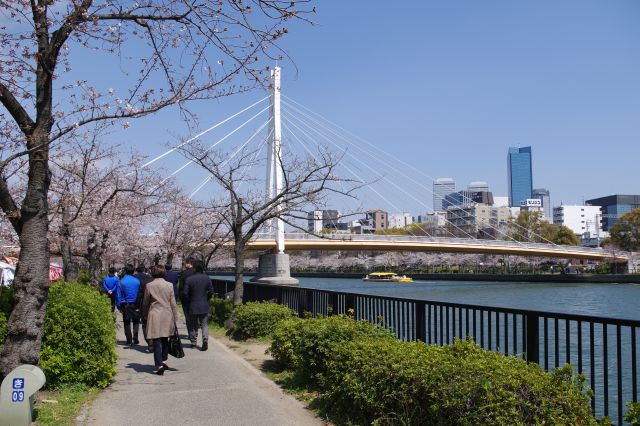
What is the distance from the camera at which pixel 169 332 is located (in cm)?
889

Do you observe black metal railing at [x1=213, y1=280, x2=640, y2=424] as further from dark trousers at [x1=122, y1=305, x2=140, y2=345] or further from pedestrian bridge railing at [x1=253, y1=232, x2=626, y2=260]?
pedestrian bridge railing at [x1=253, y1=232, x2=626, y2=260]

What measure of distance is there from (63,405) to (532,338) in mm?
4623

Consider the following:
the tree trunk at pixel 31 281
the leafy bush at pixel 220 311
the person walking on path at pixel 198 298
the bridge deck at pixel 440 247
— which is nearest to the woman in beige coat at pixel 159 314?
the person walking on path at pixel 198 298

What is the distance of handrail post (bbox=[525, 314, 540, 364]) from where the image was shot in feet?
18.5

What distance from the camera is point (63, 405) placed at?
6469mm

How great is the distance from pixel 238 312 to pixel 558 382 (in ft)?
29.9

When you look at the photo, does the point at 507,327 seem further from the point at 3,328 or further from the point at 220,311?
the point at 220,311

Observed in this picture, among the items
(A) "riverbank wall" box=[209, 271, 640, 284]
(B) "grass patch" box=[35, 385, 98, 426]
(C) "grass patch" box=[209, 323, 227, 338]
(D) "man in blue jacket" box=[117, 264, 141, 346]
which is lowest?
(A) "riverbank wall" box=[209, 271, 640, 284]

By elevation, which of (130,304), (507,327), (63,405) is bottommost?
(63,405)

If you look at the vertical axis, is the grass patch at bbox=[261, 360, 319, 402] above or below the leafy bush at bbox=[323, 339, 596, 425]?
below

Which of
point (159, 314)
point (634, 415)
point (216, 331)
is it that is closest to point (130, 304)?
point (159, 314)

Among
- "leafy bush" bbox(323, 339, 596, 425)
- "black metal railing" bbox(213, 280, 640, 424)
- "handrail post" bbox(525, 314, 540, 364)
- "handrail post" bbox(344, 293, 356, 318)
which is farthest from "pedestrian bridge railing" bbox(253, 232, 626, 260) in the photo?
"handrail post" bbox(525, 314, 540, 364)

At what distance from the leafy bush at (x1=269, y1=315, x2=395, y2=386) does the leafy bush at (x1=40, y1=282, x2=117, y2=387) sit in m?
2.25

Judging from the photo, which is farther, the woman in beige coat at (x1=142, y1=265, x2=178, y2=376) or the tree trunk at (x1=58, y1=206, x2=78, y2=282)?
the tree trunk at (x1=58, y1=206, x2=78, y2=282)
